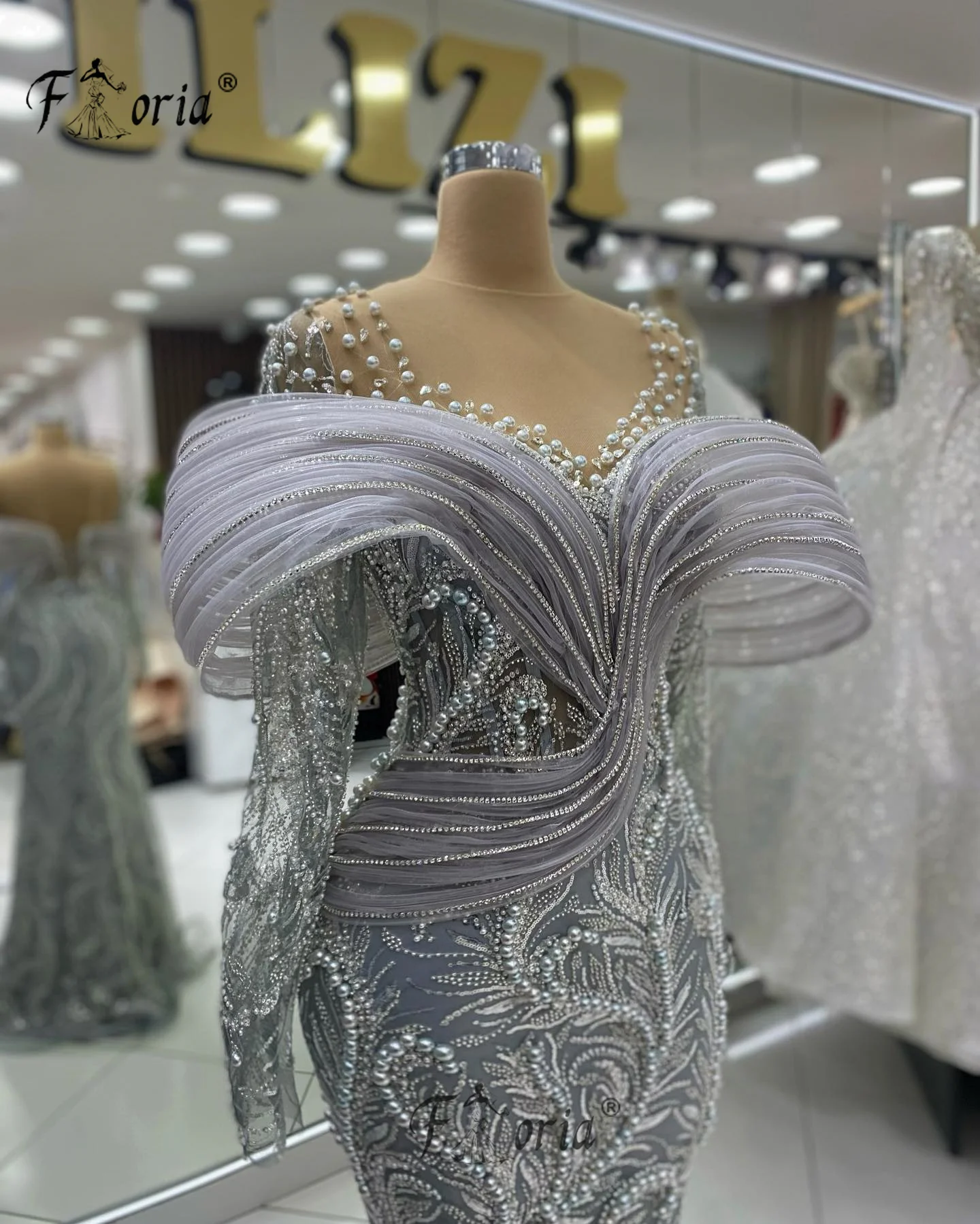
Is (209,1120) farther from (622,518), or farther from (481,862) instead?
(622,518)

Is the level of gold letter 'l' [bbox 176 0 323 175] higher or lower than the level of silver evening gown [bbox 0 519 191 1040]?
higher

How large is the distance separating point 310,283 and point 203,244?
23 centimetres

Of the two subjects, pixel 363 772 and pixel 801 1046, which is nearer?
pixel 363 772

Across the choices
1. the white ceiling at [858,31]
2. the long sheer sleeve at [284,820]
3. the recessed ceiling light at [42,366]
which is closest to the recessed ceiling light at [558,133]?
the white ceiling at [858,31]

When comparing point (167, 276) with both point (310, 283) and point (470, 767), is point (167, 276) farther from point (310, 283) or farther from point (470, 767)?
point (470, 767)

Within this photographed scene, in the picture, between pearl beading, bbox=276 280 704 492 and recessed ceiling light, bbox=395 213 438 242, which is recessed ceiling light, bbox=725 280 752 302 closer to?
recessed ceiling light, bbox=395 213 438 242

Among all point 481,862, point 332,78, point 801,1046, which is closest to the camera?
point 481,862

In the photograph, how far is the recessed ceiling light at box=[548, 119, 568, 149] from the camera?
1908mm

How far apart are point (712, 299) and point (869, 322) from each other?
1.23 ft

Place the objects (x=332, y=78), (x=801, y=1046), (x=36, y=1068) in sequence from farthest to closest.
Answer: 1. (x=801, y=1046)
2. (x=36, y=1068)
3. (x=332, y=78)

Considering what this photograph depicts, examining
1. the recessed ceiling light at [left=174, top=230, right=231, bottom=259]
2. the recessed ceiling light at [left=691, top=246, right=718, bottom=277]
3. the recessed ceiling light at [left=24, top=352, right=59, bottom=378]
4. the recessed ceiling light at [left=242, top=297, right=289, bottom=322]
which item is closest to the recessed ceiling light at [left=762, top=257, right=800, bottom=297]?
the recessed ceiling light at [left=691, top=246, right=718, bottom=277]

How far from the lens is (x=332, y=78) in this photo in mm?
1703

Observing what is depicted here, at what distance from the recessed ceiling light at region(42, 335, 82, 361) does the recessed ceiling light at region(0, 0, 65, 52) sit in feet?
1.81

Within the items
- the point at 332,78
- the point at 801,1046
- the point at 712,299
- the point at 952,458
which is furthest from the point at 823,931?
the point at 332,78
